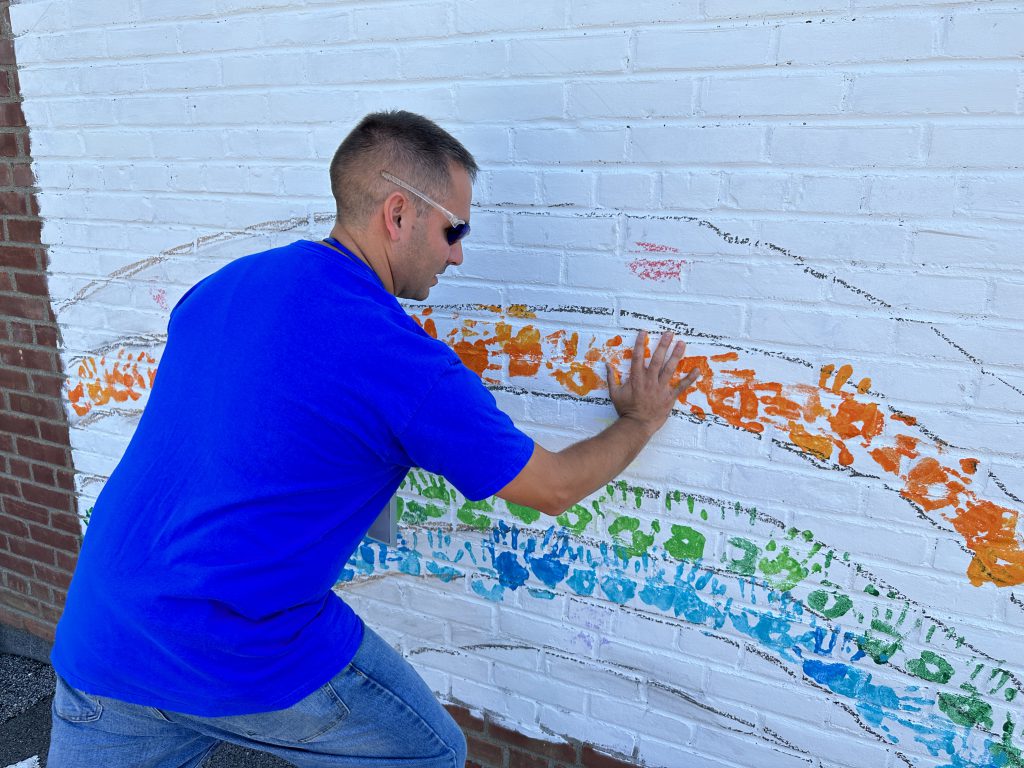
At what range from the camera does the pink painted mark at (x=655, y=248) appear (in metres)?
2.02

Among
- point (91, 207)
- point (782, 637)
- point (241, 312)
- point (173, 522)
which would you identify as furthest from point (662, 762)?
point (91, 207)

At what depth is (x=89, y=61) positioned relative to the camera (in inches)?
108

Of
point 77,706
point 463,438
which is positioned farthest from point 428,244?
point 77,706

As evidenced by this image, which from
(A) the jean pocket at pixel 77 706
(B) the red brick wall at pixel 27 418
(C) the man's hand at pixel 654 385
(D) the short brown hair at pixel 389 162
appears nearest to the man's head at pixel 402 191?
(D) the short brown hair at pixel 389 162

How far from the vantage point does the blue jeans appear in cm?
175

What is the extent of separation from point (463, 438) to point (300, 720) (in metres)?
0.74

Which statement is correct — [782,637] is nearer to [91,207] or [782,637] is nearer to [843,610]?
[843,610]

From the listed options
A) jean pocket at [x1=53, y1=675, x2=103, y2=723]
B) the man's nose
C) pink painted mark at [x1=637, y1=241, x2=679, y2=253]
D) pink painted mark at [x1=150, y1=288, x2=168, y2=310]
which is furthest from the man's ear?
pink painted mark at [x1=150, y1=288, x2=168, y2=310]

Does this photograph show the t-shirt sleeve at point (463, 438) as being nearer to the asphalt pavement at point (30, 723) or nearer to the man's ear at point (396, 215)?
the man's ear at point (396, 215)

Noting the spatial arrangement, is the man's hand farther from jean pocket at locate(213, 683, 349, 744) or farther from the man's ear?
jean pocket at locate(213, 683, 349, 744)

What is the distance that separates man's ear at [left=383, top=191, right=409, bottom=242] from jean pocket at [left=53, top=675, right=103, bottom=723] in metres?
1.21

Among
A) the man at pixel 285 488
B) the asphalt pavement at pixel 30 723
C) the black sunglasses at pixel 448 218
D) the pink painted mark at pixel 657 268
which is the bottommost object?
the asphalt pavement at pixel 30 723

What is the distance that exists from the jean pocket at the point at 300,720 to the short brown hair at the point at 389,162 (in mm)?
1070

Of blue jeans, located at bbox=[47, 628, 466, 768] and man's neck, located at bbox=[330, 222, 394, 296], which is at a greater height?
man's neck, located at bbox=[330, 222, 394, 296]
